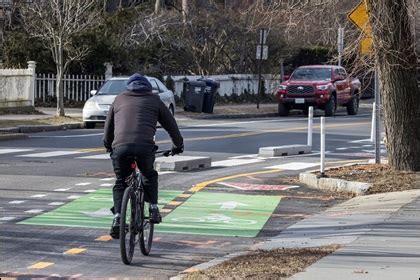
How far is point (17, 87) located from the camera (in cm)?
3167

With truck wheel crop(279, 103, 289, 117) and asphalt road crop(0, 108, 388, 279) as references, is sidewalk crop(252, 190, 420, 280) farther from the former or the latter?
truck wheel crop(279, 103, 289, 117)

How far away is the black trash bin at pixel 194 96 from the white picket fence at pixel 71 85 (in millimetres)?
3255

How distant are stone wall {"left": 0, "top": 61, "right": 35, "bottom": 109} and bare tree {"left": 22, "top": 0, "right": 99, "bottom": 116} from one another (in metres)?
0.99

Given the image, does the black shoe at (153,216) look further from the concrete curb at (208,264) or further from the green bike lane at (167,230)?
the concrete curb at (208,264)

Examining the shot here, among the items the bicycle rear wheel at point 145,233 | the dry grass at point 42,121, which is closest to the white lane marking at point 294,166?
the bicycle rear wheel at point 145,233

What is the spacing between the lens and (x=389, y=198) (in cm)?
1357

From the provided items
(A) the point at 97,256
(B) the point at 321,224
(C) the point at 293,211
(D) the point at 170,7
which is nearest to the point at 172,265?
(A) the point at 97,256

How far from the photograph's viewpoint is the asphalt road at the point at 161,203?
31.0 feet

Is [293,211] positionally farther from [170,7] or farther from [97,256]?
[170,7]

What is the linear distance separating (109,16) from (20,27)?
3555 mm

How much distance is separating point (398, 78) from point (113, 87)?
584 inches

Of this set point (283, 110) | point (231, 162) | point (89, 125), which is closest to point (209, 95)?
point (283, 110)

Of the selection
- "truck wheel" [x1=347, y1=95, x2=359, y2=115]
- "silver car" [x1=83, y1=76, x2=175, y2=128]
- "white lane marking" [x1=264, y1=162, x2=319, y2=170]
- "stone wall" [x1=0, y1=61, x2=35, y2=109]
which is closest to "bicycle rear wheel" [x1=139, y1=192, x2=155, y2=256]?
"white lane marking" [x1=264, y1=162, x2=319, y2=170]

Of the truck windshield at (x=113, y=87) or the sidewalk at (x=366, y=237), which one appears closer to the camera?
the sidewalk at (x=366, y=237)
